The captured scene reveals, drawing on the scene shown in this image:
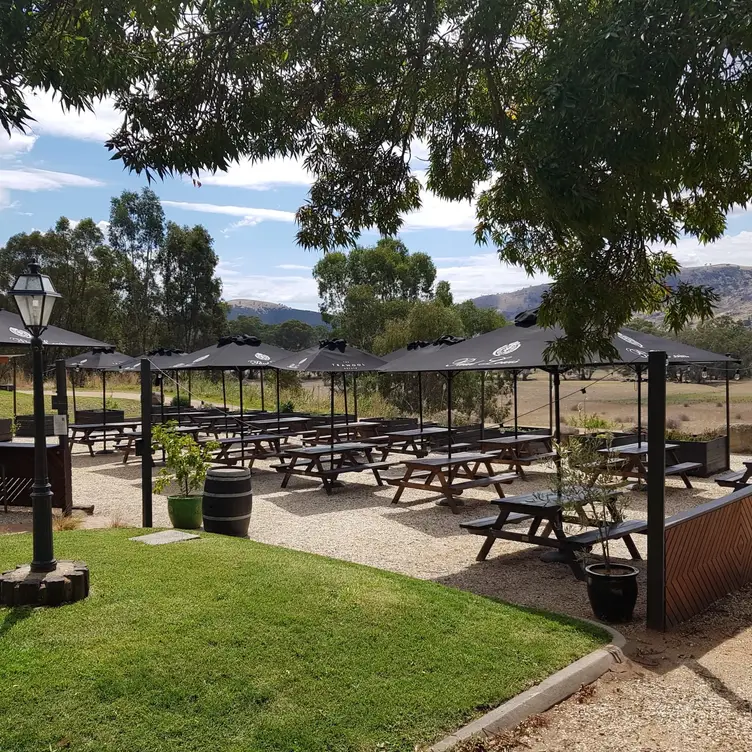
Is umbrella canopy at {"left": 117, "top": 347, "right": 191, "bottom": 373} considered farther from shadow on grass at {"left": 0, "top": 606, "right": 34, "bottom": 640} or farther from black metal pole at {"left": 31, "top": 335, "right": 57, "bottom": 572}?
shadow on grass at {"left": 0, "top": 606, "right": 34, "bottom": 640}

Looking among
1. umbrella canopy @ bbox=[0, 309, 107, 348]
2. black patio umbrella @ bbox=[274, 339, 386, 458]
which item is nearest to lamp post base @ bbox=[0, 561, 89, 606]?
umbrella canopy @ bbox=[0, 309, 107, 348]

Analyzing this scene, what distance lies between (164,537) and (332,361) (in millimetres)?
6173

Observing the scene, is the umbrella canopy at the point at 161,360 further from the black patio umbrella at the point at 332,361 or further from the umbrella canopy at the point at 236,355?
the black patio umbrella at the point at 332,361

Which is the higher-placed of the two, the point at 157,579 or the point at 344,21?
the point at 344,21

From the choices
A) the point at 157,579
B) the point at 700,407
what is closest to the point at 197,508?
the point at 157,579

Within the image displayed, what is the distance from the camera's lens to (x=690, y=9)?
3961 mm

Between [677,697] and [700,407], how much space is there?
41.6 m

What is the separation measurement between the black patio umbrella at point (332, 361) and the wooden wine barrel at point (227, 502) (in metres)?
4.46

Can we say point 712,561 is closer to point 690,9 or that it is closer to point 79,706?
point 690,9

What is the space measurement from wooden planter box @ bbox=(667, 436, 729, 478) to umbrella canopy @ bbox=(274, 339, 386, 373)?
5223 mm

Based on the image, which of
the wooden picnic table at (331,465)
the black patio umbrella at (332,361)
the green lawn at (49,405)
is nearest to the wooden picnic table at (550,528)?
the wooden picnic table at (331,465)

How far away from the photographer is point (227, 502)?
814 centimetres

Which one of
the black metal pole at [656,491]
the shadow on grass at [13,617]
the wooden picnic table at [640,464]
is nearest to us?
the shadow on grass at [13,617]

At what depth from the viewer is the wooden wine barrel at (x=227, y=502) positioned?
8.15 metres
